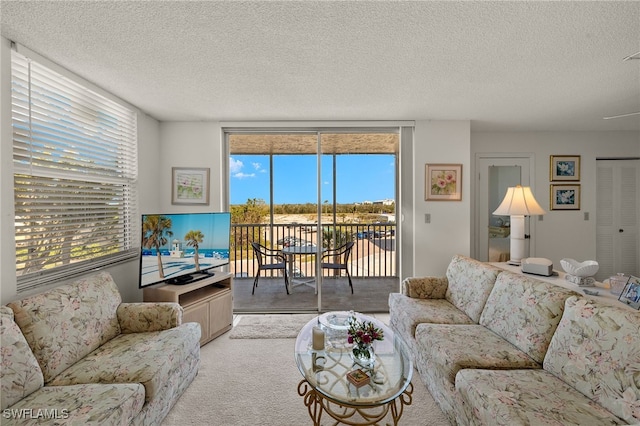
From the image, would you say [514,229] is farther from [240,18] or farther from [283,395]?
[240,18]

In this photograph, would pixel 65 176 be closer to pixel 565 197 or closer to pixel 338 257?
pixel 338 257

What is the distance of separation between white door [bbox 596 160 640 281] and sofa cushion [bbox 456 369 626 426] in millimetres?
3790

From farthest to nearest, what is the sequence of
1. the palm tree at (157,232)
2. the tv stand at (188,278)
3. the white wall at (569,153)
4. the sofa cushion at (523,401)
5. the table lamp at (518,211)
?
the white wall at (569,153) < the table lamp at (518,211) < the tv stand at (188,278) < the palm tree at (157,232) < the sofa cushion at (523,401)

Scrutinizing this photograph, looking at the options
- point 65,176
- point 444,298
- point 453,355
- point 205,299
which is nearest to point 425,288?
point 444,298

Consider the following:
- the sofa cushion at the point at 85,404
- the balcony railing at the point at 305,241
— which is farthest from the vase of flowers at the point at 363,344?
the balcony railing at the point at 305,241

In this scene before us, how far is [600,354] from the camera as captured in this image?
1423 millimetres

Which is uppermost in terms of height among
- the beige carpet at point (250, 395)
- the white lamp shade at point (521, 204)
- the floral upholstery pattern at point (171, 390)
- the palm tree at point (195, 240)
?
→ the white lamp shade at point (521, 204)

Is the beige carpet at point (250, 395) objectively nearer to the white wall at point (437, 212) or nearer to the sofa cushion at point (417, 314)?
the sofa cushion at point (417, 314)

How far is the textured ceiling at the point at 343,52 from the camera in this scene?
4.96ft

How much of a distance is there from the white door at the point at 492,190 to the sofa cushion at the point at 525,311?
6.36 feet

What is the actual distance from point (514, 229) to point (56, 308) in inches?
159

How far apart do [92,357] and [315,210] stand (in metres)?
2.56

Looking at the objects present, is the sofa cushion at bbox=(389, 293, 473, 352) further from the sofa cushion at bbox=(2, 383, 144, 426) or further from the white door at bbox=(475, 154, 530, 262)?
the sofa cushion at bbox=(2, 383, 144, 426)

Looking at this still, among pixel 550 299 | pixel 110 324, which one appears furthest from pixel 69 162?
pixel 550 299
